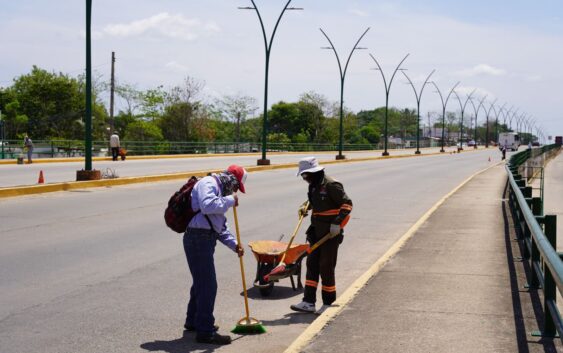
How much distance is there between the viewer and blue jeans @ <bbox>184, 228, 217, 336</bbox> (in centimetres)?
607

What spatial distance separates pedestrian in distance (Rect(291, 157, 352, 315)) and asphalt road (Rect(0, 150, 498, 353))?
0.86 ft

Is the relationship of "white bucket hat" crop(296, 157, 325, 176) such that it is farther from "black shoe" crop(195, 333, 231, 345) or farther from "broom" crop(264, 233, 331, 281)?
"black shoe" crop(195, 333, 231, 345)

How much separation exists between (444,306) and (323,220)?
1.39 m

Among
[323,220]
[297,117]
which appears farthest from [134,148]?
[297,117]

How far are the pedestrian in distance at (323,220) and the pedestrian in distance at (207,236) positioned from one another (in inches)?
49.8

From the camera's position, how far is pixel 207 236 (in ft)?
20.0

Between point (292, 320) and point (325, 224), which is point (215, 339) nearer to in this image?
point (292, 320)

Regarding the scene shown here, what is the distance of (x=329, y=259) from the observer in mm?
7410

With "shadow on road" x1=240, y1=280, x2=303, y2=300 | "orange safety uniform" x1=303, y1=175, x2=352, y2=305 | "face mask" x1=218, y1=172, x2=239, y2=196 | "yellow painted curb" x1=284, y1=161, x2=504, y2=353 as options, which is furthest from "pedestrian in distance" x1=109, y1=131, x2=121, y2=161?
"face mask" x1=218, y1=172, x2=239, y2=196

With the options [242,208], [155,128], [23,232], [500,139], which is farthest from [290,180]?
[500,139]

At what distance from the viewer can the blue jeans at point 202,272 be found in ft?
19.9

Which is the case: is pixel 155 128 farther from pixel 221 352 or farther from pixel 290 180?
pixel 221 352

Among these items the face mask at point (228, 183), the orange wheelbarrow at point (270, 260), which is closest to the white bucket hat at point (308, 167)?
the orange wheelbarrow at point (270, 260)

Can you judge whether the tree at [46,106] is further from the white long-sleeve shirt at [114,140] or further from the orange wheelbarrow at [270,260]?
the orange wheelbarrow at [270,260]
